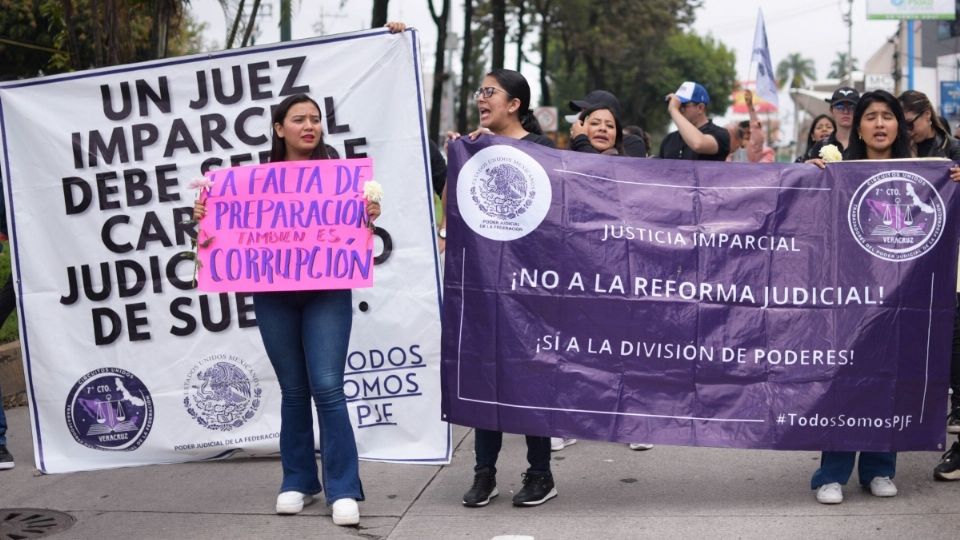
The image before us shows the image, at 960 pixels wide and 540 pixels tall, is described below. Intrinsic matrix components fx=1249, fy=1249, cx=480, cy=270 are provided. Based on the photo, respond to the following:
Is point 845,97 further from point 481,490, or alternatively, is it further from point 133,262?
point 133,262

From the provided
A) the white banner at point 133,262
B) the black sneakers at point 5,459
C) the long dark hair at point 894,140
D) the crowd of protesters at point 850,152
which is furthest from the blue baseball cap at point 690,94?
the black sneakers at point 5,459

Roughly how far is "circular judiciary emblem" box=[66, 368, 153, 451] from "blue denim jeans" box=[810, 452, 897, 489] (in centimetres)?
321

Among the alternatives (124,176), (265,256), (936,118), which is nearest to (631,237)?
(265,256)

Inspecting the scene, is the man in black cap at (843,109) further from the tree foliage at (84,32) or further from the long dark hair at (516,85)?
the tree foliage at (84,32)

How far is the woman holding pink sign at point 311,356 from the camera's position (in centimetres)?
511

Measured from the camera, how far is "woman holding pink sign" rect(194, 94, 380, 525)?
5109 millimetres

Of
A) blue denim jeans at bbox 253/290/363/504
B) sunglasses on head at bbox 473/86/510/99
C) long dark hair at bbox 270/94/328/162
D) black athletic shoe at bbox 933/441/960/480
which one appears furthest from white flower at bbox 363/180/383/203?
black athletic shoe at bbox 933/441/960/480

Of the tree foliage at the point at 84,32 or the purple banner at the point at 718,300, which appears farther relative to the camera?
the tree foliage at the point at 84,32

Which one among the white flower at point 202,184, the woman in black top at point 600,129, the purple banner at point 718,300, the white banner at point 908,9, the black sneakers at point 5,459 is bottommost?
the black sneakers at point 5,459

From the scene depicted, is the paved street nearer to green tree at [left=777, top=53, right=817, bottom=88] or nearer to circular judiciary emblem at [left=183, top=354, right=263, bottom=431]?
circular judiciary emblem at [left=183, top=354, right=263, bottom=431]

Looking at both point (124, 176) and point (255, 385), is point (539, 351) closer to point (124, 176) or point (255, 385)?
point (255, 385)

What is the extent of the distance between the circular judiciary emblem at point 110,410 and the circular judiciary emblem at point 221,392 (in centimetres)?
23

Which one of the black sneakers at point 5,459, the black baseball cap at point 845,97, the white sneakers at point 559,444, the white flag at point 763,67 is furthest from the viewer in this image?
the white flag at point 763,67

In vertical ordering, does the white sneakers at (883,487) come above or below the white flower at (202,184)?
below
